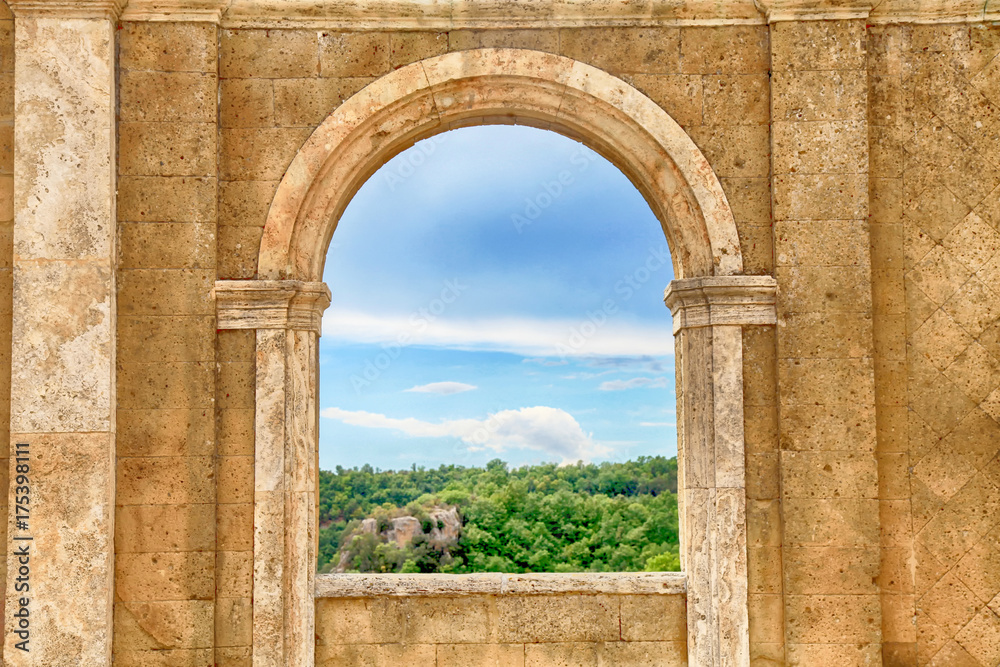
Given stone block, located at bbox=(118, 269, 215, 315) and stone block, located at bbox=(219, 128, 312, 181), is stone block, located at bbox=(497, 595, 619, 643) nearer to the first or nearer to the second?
stone block, located at bbox=(118, 269, 215, 315)

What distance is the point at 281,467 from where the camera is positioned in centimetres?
455

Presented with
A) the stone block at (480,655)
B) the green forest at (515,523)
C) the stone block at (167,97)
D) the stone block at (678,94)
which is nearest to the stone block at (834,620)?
the stone block at (480,655)

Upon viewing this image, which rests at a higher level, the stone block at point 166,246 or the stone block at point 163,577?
Answer: the stone block at point 166,246

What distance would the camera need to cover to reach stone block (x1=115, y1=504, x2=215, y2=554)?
178 inches

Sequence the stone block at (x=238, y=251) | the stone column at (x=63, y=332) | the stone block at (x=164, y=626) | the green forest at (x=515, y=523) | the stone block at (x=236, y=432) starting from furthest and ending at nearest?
the green forest at (x=515, y=523)
the stone block at (x=238, y=251)
the stone block at (x=236, y=432)
the stone block at (x=164, y=626)
the stone column at (x=63, y=332)

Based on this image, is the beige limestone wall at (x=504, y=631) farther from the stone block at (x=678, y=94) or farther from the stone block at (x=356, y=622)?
the stone block at (x=678, y=94)

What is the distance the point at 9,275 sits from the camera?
4598mm

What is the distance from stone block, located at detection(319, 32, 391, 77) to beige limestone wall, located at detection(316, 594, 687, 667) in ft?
10.3

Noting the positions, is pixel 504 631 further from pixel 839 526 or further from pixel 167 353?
pixel 167 353

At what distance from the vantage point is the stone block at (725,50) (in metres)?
4.78

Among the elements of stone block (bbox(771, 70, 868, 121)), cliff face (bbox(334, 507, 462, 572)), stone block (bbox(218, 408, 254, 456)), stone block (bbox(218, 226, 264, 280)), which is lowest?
cliff face (bbox(334, 507, 462, 572))

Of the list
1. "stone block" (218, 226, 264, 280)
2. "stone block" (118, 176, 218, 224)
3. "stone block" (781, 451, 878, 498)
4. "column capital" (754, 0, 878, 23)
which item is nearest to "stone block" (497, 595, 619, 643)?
"stone block" (781, 451, 878, 498)

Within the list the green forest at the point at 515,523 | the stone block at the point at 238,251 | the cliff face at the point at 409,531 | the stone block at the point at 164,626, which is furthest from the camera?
the cliff face at the point at 409,531

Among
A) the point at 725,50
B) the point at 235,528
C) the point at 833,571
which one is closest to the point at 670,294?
the point at 725,50
